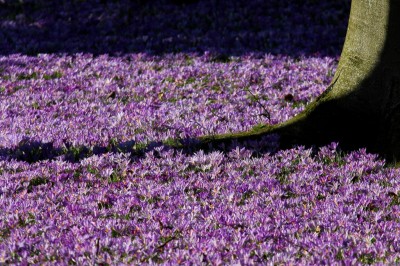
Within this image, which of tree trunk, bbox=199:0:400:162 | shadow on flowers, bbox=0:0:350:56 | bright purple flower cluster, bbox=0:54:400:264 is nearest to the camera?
bright purple flower cluster, bbox=0:54:400:264

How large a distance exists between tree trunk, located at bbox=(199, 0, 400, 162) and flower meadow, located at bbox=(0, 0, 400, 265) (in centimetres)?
24

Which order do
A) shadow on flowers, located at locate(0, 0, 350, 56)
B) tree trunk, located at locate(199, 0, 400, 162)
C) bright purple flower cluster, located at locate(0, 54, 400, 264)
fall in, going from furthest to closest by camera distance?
shadow on flowers, located at locate(0, 0, 350, 56), tree trunk, located at locate(199, 0, 400, 162), bright purple flower cluster, located at locate(0, 54, 400, 264)

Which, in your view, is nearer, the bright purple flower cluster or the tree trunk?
the bright purple flower cluster

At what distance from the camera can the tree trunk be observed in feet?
26.7

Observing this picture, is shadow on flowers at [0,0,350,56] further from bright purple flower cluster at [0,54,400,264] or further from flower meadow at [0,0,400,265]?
bright purple flower cluster at [0,54,400,264]

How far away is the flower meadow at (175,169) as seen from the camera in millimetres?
5797

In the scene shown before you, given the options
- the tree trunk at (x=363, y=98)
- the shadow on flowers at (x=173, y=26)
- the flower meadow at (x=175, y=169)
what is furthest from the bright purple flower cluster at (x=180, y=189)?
the shadow on flowers at (x=173, y=26)

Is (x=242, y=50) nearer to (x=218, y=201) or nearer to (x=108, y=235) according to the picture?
(x=218, y=201)

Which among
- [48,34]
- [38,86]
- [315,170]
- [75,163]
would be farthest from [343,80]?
[48,34]

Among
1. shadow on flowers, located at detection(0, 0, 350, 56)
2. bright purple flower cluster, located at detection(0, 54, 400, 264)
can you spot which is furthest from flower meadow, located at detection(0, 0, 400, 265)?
shadow on flowers, located at detection(0, 0, 350, 56)

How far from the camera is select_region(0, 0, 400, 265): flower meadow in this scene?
228 inches

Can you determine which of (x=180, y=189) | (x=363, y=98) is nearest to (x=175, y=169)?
(x=180, y=189)

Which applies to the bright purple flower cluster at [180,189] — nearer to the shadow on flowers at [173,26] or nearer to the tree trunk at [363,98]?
the tree trunk at [363,98]

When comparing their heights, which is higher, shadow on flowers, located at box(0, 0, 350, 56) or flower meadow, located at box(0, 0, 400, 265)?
flower meadow, located at box(0, 0, 400, 265)
